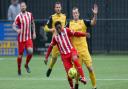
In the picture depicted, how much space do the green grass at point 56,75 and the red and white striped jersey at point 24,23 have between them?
3.53 ft

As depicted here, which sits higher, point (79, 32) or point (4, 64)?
point (79, 32)

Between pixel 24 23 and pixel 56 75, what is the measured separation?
1.99 metres

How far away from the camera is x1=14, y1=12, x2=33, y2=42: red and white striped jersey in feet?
59.9

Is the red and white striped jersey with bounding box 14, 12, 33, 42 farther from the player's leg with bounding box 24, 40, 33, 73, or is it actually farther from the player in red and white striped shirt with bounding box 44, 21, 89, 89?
the player in red and white striped shirt with bounding box 44, 21, 89, 89

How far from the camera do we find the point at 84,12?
26016 millimetres

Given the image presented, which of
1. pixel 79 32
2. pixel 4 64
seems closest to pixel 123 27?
pixel 4 64

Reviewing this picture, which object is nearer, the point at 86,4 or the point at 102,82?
the point at 102,82

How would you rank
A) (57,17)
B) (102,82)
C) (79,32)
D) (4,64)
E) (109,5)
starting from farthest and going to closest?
1. (109,5)
2. (4,64)
3. (57,17)
4. (102,82)
5. (79,32)

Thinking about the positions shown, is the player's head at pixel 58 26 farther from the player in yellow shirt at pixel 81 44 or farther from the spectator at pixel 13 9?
the spectator at pixel 13 9

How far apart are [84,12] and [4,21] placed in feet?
12.5

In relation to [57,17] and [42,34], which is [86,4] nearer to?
[42,34]

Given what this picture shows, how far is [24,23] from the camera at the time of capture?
60.6ft

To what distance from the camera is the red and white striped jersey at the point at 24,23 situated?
59.9ft

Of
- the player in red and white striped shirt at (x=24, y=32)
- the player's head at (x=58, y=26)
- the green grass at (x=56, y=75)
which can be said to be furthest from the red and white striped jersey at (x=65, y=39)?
the player in red and white striped shirt at (x=24, y=32)
